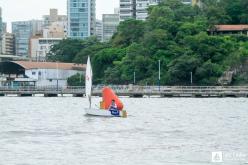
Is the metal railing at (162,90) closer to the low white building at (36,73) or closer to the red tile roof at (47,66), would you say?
the low white building at (36,73)

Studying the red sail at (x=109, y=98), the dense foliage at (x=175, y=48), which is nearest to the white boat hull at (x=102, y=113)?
the red sail at (x=109, y=98)

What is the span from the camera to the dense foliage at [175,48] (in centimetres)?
13788

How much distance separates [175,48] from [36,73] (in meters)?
33.8

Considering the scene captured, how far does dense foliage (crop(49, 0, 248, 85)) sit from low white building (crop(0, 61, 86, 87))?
716 centimetres

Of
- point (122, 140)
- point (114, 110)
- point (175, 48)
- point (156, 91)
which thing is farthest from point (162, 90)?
point (122, 140)

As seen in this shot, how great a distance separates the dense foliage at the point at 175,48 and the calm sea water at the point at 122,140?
6724cm

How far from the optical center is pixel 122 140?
157 feet

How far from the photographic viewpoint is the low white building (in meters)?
169

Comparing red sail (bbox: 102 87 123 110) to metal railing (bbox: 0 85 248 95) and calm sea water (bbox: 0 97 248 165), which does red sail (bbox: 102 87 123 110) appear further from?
metal railing (bbox: 0 85 248 95)

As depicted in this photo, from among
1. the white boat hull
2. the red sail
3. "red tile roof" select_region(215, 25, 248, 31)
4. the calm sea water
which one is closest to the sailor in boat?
the white boat hull

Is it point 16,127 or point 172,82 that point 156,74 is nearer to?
point 172,82

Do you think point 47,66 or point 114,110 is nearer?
point 114,110

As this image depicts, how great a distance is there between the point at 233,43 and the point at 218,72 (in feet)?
42.9

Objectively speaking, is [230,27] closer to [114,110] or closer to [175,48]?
[175,48]
